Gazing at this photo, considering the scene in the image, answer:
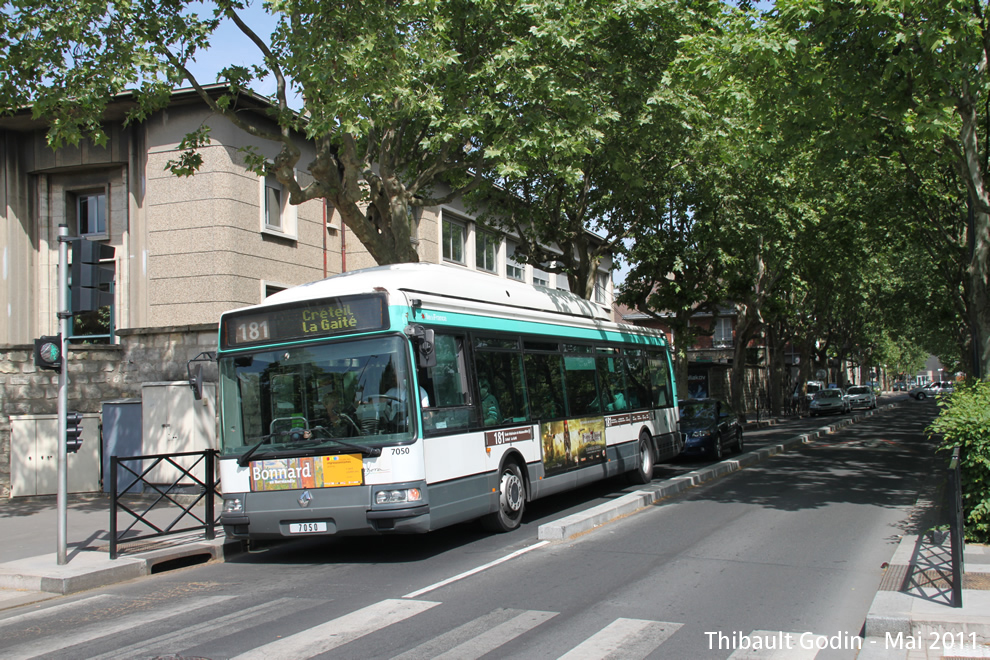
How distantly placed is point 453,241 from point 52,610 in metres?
21.4

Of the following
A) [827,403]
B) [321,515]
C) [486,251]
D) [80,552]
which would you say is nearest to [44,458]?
[80,552]

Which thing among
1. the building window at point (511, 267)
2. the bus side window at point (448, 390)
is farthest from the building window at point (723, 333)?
the bus side window at point (448, 390)

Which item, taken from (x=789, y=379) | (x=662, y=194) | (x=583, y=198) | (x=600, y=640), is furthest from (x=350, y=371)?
(x=789, y=379)

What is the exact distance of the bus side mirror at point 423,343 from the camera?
8820mm

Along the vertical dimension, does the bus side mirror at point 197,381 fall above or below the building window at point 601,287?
below

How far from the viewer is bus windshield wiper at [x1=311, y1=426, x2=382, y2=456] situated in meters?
8.61

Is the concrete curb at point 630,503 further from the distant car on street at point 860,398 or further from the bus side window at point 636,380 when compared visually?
the distant car on street at point 860,398

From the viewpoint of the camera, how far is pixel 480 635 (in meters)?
5.90

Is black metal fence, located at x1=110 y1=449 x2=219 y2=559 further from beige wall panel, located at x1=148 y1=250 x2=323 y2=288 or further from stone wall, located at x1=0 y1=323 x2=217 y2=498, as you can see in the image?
beige wall panel, located at x1=148 y1=250 x2=323 y2=288

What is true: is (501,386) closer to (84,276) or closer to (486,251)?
(84,276)

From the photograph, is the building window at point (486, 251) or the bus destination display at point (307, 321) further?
the building window at point (486, 251)

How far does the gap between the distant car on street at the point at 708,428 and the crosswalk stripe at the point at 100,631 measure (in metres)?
13.6

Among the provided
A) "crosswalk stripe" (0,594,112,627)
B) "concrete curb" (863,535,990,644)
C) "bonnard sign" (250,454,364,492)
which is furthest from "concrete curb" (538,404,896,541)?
"crosswalk stripe" (0,594,112,627)

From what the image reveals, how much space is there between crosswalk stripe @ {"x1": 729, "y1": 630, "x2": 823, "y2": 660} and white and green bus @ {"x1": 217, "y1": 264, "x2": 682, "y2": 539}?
393 cm
